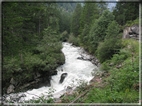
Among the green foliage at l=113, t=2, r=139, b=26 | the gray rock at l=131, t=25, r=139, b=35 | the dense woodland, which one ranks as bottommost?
the dense woodland

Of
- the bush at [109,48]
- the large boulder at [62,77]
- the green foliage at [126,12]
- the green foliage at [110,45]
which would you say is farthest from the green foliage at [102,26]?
the large boulder at [62,77]

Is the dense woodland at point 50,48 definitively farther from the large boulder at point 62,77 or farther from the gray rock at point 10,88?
the large boulder at point 62,77

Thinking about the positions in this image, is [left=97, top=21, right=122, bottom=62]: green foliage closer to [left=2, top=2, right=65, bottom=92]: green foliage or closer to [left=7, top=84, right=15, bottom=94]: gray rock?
[left=2, top=2, right=65, bottom=92]: green foliage

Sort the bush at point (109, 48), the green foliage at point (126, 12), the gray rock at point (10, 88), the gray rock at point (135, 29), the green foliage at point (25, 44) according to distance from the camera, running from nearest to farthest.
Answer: the green foliage at point (25, 44) → the gray rock at point (10, 88) → the bush at point (109, 48) → the gray rock at point (135, 29) → the green foliage at point (126, 12)

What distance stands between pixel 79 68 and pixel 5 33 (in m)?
11.0

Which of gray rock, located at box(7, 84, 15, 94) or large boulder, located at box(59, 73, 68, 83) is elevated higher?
large boulder, located at box(59, 73, 68, 83)

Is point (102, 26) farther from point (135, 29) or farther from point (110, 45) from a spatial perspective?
point (110, 45)

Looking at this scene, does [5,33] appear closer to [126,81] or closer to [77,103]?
[77,103]

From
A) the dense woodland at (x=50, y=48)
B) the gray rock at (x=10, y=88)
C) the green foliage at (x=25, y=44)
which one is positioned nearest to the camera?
the dense woodland at (x=50, y=48)

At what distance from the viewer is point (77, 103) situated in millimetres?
5316

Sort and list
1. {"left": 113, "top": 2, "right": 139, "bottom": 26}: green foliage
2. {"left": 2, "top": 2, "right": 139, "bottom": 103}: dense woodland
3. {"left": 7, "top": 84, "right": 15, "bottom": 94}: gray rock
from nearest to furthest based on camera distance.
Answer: {"left": 2, "top": 2, "right": 139, "bottom": 103}: dense woodland
{"left": 7, "top": 84, "right": 15, "bottom": 94}: gray rock
{"left": 113, "top": 2, "right": 139, "bottom": 26}: green foliage

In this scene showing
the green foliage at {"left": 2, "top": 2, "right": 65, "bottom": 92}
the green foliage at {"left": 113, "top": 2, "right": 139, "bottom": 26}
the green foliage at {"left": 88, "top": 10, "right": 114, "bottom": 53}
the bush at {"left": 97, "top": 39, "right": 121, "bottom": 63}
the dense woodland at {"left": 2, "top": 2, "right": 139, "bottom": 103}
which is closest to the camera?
the dense woodland at {"left": 2, "top": 2, "right": 139, "bottom": 103}

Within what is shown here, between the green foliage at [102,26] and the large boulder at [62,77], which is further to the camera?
the green foliage at [102,26]

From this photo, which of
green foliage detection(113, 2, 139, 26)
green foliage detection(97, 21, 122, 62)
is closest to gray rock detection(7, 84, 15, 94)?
green foliage detection(97, 21, 122, 62)
